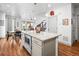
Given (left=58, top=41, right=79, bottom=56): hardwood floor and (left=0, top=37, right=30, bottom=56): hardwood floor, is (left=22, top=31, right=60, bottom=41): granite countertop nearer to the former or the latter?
(left=58, top=41, right=79, bottom=56): hardwood floor

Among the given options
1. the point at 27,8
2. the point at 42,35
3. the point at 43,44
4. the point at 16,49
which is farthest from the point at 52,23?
the point at 16,49

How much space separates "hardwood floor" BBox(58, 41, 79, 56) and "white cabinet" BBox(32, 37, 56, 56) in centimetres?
11

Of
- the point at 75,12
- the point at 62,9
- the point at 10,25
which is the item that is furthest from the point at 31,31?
the point at 75,12

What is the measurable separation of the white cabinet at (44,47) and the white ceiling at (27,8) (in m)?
0.49

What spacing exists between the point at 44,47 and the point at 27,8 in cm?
76

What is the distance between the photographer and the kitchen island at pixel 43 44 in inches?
80.1

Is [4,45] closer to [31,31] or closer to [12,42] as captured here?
[12,42]

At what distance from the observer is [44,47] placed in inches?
80.1

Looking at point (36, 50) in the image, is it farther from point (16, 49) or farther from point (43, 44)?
point (16, 49)

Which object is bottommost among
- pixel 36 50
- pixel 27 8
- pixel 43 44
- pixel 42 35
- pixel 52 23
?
pixel 36 50

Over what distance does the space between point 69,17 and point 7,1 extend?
115 centimetres

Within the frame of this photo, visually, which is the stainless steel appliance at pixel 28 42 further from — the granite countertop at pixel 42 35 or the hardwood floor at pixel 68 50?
the hardwood floor at pixel 68 50

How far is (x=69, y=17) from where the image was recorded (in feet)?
6.73

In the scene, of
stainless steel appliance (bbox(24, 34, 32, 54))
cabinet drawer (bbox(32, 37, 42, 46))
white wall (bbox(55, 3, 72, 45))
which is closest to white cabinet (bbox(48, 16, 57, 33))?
white wall (bbox(55, 3, 72, 45))
